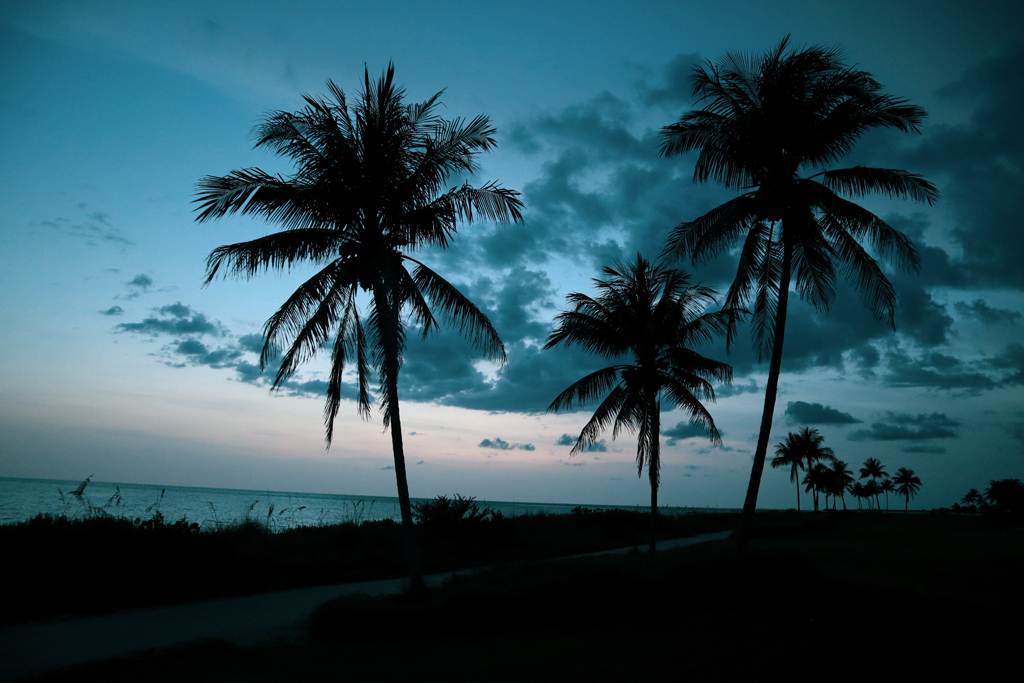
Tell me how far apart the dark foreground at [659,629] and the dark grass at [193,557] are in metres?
4.16

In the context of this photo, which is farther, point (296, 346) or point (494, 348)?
point (494, 348)

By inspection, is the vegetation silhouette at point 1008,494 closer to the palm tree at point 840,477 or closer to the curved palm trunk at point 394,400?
the palm tree at point 840,477

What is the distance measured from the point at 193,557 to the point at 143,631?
3882 mm

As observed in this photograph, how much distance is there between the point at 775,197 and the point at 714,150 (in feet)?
6.13

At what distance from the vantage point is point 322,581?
39.0 ft

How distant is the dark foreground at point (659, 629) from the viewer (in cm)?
548

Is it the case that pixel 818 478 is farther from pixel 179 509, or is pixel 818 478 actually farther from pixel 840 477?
pixel 179 509

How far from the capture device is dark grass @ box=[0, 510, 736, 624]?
9.06 m

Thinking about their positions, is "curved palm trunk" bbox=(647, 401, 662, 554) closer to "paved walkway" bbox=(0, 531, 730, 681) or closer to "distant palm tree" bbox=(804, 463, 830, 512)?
"paved walkway" bbox=(0, 531, 730, 681)

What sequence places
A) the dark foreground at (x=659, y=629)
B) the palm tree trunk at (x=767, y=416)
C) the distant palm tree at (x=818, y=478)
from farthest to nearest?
the distant palm tree at (x=818, y=478), the palm tree trunk at (x=767, y=416), the dark foreground at (x=659, y=629)

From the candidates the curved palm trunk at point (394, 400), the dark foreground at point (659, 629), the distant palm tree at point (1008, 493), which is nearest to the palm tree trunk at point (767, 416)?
the dark foreground at point (659, 629)

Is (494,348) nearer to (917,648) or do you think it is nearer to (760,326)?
(760,326)

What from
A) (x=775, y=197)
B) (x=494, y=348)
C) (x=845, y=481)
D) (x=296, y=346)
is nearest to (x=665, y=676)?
(x=494, y=348)

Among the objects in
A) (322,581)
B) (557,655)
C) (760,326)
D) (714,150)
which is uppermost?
(714,150)
